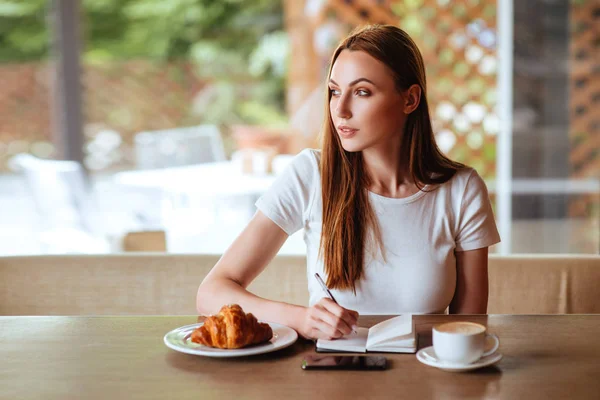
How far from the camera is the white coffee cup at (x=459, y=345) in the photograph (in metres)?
1.00

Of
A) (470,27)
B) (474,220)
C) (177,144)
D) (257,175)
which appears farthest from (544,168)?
(474,220)

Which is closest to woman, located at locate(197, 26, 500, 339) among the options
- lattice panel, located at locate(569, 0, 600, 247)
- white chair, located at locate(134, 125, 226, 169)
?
lattice panel, located at locate(569, 0, 600, 247)

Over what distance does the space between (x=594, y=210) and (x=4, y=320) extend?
9.96 ft

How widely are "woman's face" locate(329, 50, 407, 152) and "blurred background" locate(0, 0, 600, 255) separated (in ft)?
3.07

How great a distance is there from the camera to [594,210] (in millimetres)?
3746

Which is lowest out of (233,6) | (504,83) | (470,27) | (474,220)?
(474,220)

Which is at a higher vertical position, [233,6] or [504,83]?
[233,6]

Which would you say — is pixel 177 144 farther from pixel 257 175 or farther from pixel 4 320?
pixel 4 320

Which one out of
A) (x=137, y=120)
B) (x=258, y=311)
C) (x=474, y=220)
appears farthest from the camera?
(x=137, y=120)

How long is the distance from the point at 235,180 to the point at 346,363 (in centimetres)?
209

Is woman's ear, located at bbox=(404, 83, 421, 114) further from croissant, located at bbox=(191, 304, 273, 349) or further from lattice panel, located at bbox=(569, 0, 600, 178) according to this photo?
lattice panel, located at bbox=(569, 0, 600, 178)

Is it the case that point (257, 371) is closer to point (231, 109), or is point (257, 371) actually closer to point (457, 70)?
point (457, 70)

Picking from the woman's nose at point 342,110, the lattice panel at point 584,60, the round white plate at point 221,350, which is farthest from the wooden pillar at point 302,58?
the round white plate at point 221,350

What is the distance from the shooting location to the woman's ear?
4.68ft
